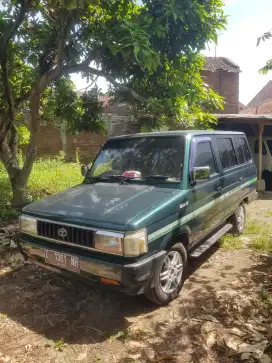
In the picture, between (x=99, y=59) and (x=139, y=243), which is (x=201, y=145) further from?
(x=99, y=59)

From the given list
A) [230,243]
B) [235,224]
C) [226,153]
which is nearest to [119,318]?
[230,243]

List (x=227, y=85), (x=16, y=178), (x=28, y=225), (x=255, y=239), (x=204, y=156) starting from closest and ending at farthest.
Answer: (x=28, y=225) → (x=204, y=156) → (x=255, y=239) → (x=16, y=178) → (x=227, y=85)

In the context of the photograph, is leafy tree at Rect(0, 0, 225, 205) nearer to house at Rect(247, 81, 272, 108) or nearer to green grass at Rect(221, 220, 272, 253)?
green grass at Rect(221, 220, 272, 253)

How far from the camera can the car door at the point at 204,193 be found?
3714 mm

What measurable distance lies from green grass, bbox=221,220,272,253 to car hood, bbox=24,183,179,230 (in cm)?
237

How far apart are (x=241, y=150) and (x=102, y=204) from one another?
3665 millimetres

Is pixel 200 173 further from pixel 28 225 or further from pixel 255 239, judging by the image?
pixel 255 239

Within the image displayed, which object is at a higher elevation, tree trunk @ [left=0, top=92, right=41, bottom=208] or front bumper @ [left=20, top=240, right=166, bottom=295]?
tree trunk @ [left=0, top=92, right=41, bottom=208]

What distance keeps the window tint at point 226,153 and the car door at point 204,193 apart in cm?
34

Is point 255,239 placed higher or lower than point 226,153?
lower

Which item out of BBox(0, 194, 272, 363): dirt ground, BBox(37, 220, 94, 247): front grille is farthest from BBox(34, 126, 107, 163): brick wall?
BBox(37, 220, 94, 247): front grille

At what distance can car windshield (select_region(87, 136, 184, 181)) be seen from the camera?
3686 mm

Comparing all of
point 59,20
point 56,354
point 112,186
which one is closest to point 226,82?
point 59,20

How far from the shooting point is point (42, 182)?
8.57m
